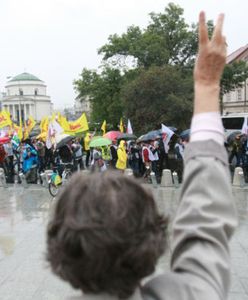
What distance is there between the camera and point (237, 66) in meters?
37.5

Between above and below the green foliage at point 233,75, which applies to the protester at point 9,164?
below

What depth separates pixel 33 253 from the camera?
6.50 metres

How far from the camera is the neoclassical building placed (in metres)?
118

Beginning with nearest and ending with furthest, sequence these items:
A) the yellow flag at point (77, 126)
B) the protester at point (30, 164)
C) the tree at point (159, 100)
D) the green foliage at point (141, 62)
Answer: the protester at point (30, 164) < the yellow flag at point (77, 126) < the tree at point (159, 100) < the green foliage at point (141, 62)

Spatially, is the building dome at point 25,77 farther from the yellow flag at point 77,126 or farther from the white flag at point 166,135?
the white flag at point 166,135

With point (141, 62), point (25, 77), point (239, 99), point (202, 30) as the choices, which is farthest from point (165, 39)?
point (25, 77)

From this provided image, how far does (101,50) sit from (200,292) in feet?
125

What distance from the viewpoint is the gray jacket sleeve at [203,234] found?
1129mm

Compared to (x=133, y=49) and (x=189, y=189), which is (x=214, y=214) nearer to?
(x=189, y=189)

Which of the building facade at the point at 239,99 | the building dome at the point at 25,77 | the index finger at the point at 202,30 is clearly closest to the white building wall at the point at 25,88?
the building dome at the point at 25,77

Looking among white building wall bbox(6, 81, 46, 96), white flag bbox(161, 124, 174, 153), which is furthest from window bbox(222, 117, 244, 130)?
white building wall bbox(6, 81, 46, 96)

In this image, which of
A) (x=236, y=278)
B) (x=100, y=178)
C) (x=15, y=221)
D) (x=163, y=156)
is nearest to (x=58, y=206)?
(x=100, y=178)

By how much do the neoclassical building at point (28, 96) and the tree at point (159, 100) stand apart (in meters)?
91.3

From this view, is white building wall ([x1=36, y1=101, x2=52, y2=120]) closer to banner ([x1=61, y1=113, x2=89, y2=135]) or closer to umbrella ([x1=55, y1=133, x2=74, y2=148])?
banner ([x1=61, y1=113, x2=89, y2=135])
